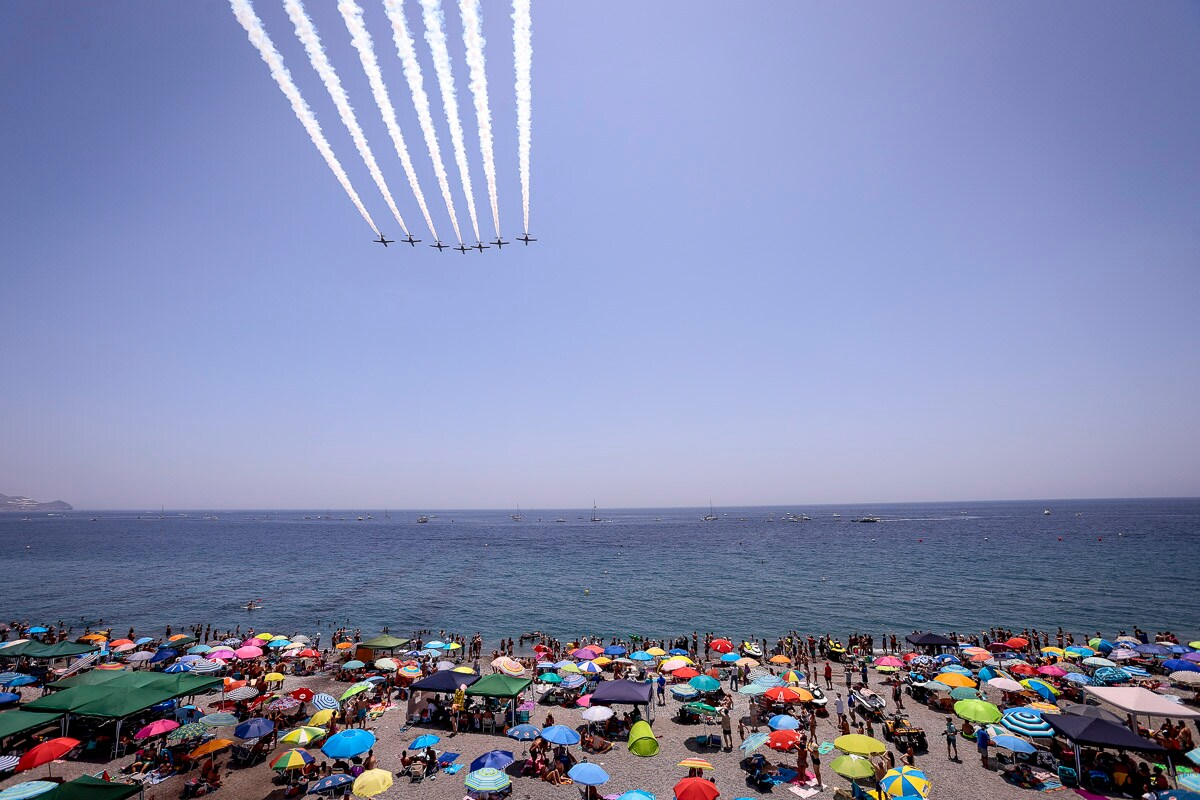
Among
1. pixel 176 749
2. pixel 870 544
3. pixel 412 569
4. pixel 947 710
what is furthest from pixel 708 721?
pixel 870 544

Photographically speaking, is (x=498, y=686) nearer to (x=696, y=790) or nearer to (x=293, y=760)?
(x=293, y=760)

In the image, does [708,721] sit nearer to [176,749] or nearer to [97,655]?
[176,749]

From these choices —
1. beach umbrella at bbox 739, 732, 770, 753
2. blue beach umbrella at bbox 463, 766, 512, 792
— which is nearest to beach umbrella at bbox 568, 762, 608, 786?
blue beach umbrella at bbox 463, 766, 512, 792

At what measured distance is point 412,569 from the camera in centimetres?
8244

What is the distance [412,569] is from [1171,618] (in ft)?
277

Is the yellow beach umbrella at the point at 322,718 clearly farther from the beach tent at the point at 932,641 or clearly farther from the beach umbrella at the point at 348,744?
the beach tent at the point at 932,641

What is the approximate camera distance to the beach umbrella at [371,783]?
15164mm

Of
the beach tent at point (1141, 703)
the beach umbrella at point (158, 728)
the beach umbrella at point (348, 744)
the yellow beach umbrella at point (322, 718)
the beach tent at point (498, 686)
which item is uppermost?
the beach tent at point (1141, 703)

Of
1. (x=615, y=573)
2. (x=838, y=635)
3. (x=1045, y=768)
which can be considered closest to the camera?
(x=1045, y=768)

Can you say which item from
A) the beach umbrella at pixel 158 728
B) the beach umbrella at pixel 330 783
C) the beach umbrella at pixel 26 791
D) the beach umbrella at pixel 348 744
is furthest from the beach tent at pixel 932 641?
the beach umbrella at pixel 26 791

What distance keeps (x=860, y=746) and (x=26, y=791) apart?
22932 millimetres

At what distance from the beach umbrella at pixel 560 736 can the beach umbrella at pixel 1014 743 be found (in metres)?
13.5

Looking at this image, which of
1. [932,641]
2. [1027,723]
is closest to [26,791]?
[1027,723]

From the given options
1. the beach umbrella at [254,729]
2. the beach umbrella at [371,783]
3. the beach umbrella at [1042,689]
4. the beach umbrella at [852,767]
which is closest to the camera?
the beach umbrella at [371,783]
